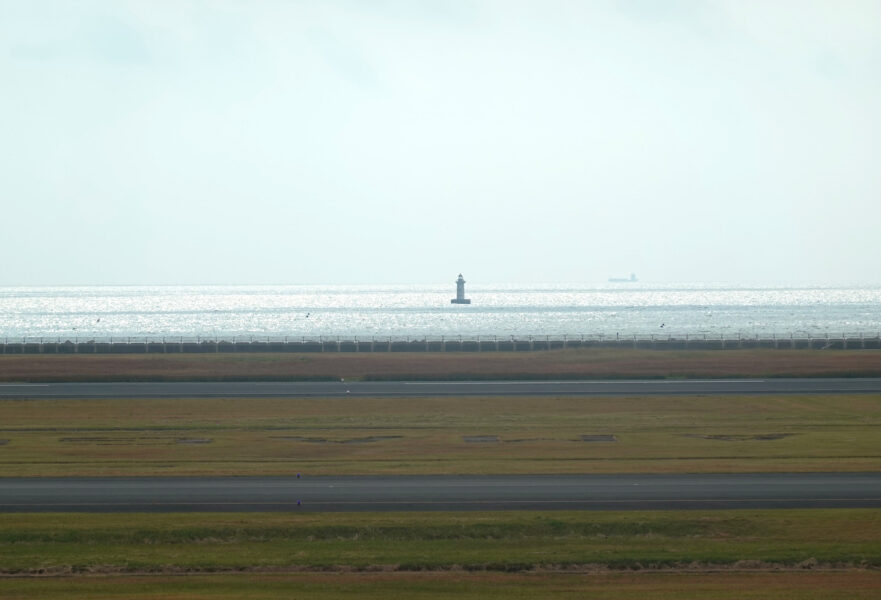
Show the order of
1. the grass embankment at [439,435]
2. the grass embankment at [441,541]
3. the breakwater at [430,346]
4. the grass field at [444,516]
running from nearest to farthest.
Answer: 1. the grass field at [444,516]
2. the grass embankment at [441,541]
3. the grass embankment at [439,435]
4. the breakwater at [430,346]

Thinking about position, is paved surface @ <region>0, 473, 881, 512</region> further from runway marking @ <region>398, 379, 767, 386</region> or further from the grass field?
runway marking @ <region>398, 379, 767, 386</region>

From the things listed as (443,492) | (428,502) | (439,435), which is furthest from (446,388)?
(428,502)

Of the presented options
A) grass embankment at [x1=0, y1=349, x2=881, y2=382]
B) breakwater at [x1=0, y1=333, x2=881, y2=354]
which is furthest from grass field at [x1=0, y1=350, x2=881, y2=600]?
breakwater at [x1=0, y1=333, x2=881, y2=354]

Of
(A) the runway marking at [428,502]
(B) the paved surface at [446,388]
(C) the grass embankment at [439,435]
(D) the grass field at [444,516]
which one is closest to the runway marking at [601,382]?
(B) the paved surface at [446,388]

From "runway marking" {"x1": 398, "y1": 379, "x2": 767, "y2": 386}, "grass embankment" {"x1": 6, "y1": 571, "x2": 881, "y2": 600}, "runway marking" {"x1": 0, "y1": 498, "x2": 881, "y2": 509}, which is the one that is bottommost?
"grass embankment" {"x1": 6, "y1": 571, "x2": 881, "y2": 600}

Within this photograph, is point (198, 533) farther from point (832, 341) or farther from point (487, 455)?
point (832, 341)

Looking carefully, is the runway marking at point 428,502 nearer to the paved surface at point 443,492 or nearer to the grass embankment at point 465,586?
the paved surface at point 443,492

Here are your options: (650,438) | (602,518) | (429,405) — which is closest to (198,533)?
(602,518)

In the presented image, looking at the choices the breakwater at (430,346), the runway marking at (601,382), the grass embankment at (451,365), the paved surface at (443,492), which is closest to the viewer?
the paved surface at (443,492)
